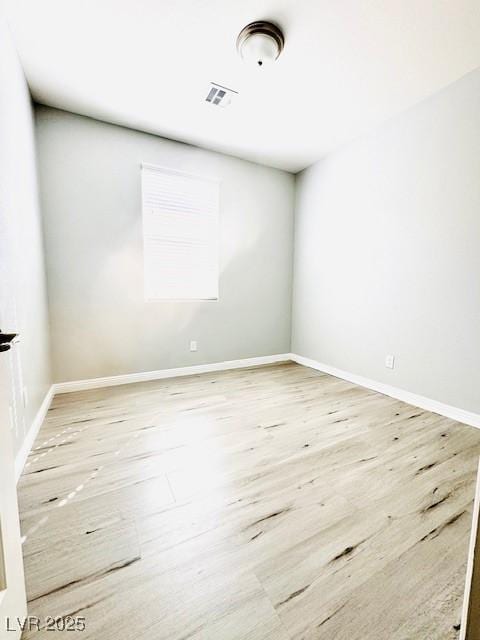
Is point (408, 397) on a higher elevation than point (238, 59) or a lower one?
lower

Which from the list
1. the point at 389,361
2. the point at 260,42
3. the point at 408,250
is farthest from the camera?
the point at 389,361

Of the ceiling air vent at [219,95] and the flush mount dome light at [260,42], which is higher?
the ceiling air vent at [219,95]

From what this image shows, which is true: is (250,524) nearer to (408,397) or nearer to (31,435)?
(31,435)

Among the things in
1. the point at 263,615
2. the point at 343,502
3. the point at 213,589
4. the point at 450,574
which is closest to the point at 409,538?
the point at 450,574

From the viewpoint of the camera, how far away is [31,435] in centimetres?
168

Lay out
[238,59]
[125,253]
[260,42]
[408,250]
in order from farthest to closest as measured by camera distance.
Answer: [125,253] → [408,250] → [238,59] → [260,42]

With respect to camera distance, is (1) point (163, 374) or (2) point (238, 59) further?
(1) point (163, 374)

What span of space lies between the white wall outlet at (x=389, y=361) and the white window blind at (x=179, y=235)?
196 cm

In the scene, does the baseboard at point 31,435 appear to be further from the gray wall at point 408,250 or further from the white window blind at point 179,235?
the gray wall at point 408,250

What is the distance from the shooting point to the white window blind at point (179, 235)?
2.81m

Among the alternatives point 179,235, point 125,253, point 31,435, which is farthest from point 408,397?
point 125,253

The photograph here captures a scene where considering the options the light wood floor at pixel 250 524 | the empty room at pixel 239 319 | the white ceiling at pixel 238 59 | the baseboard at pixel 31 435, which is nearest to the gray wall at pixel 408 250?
the empty room at pixel 239 319

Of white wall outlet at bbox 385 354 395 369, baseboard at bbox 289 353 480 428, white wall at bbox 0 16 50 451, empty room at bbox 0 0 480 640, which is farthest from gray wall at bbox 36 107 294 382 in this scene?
white wall outlet at bbox 385 354 395 369

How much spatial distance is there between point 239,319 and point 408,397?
197 cm
